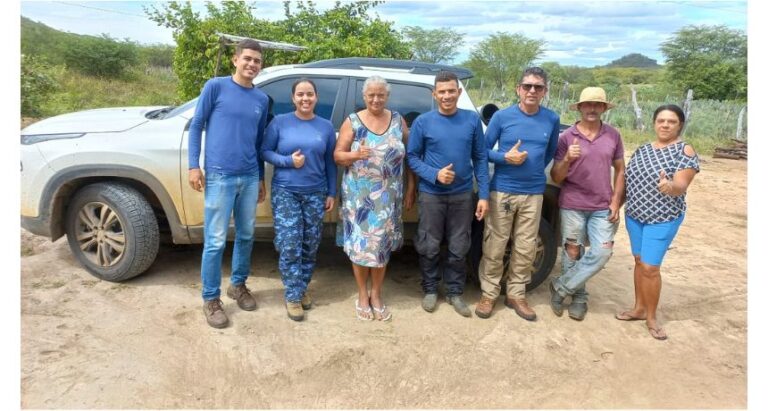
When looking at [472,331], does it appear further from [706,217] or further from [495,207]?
[706,217]

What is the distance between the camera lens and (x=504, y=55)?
42.4 m

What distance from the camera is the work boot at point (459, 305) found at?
3951 millimetres

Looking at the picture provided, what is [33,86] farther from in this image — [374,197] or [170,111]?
[374,197]

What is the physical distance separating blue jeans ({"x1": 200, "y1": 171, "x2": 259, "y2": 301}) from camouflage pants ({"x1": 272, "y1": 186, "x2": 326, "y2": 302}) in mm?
173

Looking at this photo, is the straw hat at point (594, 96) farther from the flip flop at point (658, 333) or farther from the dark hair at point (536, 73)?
the flip flop at point (658, 333)

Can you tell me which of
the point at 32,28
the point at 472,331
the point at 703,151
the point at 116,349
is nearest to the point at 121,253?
the point at 116,349

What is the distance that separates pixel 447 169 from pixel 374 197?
1.73 ft

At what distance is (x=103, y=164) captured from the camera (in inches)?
151

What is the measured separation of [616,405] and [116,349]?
3.01 meters

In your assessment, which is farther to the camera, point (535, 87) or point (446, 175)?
point (535, 87)

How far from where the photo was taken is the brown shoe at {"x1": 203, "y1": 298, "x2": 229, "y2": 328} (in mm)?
3559

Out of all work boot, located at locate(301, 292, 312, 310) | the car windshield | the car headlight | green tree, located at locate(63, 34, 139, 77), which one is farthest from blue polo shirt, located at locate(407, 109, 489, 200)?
green tree, located at locate(63, 34, 139, 77)

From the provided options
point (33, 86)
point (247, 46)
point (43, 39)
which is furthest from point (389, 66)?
point (43, 39)

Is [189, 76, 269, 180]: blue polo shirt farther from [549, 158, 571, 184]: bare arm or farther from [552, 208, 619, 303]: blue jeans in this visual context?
[552, 208, 619, 303]: blue jeans
